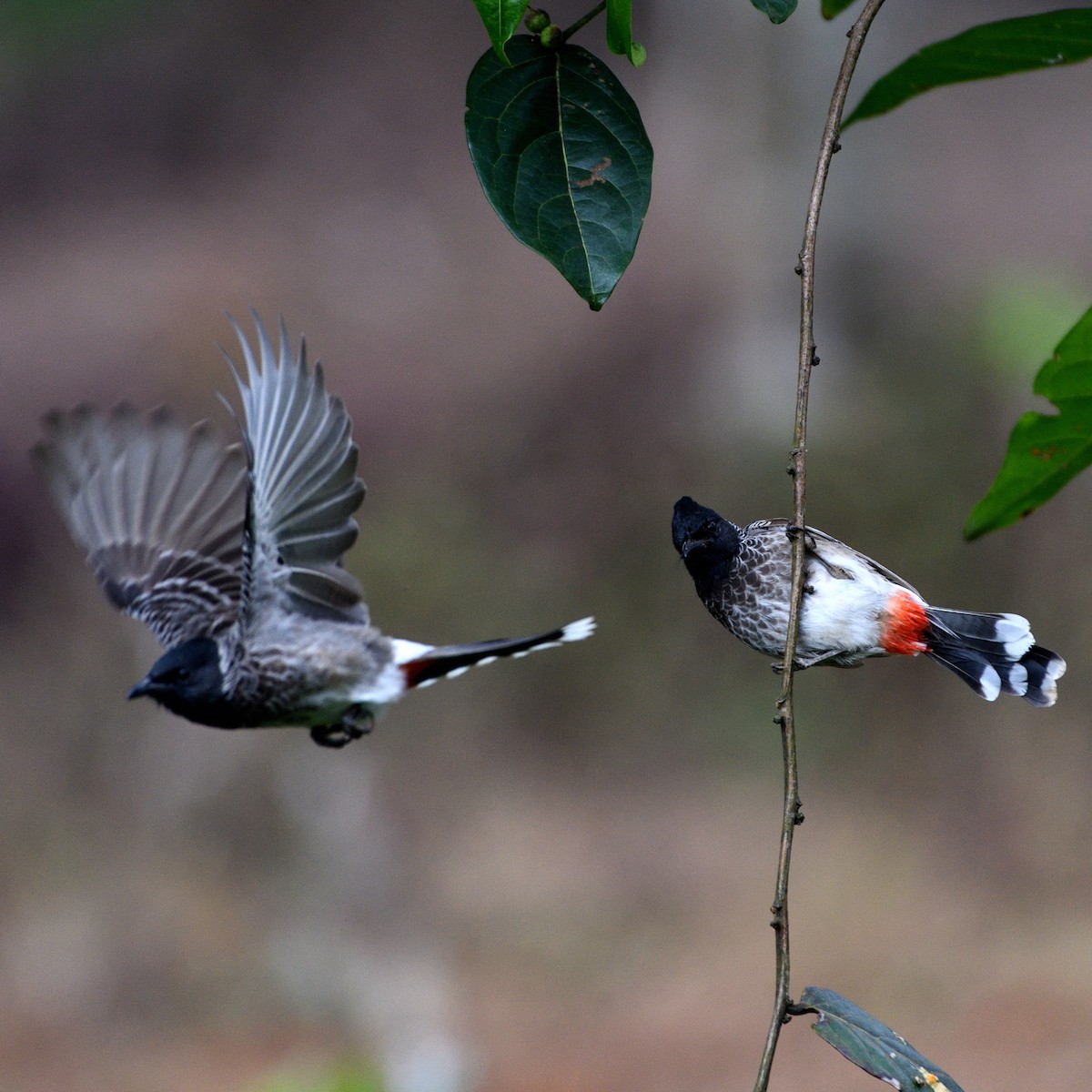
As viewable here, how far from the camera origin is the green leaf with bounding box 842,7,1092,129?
170 centimetres

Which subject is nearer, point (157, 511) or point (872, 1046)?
point (872, 1046)

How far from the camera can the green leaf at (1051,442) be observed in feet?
5.50

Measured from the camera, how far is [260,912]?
7996 millimetres

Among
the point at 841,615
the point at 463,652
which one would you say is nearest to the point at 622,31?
the point at 841,615

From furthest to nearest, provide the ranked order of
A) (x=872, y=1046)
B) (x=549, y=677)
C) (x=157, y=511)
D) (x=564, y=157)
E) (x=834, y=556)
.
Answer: (x=549, y=677) → (x=157, y=511) → (x=834, y=556) → (x=564, y=157) → (x=872, y=1046)

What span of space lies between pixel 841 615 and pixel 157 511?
179 cm

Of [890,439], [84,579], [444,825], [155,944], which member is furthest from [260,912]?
[890,439]

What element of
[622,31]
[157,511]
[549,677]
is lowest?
[549,677]

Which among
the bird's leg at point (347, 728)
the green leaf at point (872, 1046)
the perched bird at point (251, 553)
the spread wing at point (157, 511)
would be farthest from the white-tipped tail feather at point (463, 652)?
the green leaf at point (872, 1046)

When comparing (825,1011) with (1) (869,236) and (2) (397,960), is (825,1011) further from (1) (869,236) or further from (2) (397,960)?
(1) (869,236)

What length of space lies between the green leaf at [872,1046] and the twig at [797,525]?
0.07 metres

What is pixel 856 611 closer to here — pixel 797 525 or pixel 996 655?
pixel 996 655

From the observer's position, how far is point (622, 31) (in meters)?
1.47

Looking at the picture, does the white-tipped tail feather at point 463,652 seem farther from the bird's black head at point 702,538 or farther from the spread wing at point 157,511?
the spread wing at point 157,511
